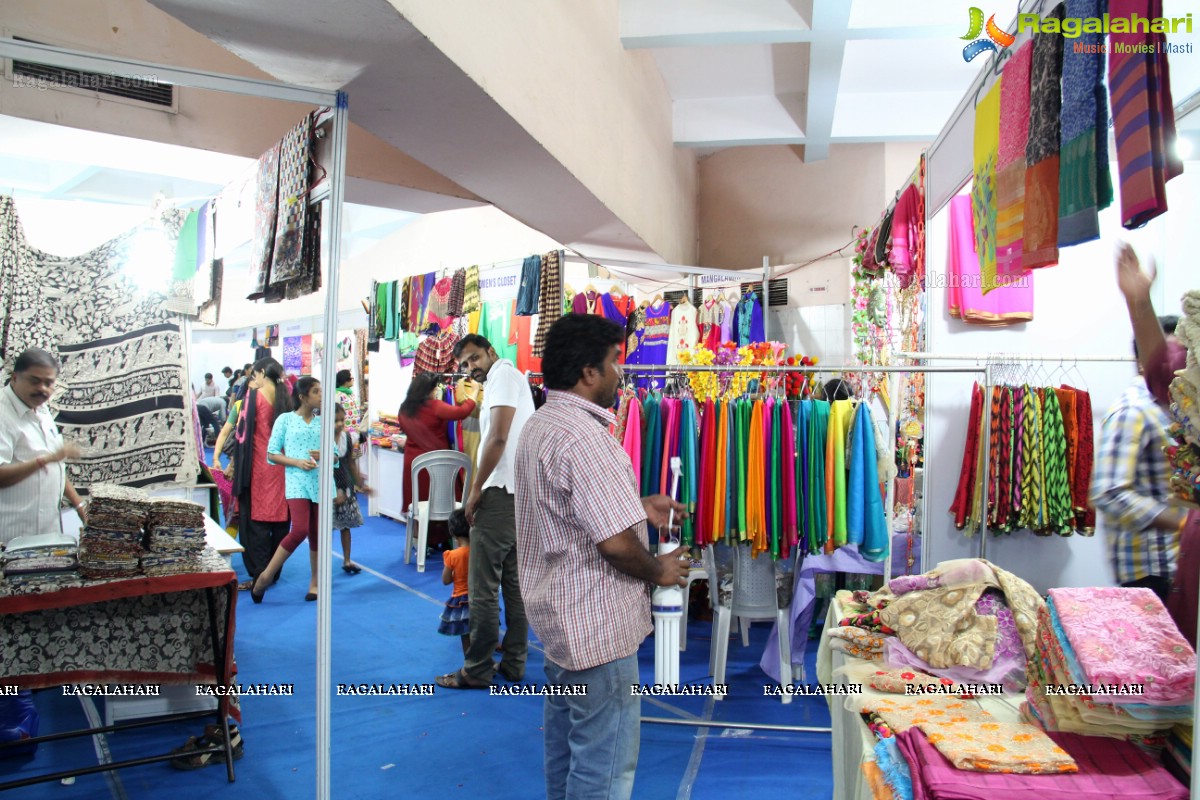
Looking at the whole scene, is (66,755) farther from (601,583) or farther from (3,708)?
(601,583)

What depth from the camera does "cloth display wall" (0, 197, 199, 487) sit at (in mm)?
2609

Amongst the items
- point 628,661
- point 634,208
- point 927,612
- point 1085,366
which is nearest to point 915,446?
point 1085,366

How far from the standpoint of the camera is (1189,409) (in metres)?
1.19

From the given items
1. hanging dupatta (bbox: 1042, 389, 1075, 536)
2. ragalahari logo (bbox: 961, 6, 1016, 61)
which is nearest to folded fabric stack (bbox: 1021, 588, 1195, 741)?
ragalahari logo (bbox: 961, 6, 1016, 61)

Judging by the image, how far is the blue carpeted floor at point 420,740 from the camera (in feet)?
9.64

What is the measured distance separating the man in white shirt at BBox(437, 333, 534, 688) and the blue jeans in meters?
1.75

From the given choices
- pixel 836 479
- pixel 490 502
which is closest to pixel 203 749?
pixel 490 502

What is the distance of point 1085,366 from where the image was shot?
12.4 ft

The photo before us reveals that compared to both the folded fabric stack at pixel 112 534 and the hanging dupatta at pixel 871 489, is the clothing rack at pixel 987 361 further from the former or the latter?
the folded fabric stack at pixel 112 534

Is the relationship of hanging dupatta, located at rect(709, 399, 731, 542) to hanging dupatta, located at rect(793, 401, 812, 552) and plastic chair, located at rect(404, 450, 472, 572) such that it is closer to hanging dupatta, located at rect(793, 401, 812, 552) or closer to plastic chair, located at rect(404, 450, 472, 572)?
hanging dupatta, located at rect(793, 401, 812, 552)

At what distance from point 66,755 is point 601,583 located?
2.70m

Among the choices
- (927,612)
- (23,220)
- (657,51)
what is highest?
(657,51)

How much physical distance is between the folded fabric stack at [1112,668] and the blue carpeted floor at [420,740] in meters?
1.69

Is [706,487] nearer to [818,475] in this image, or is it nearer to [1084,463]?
[818,475]
